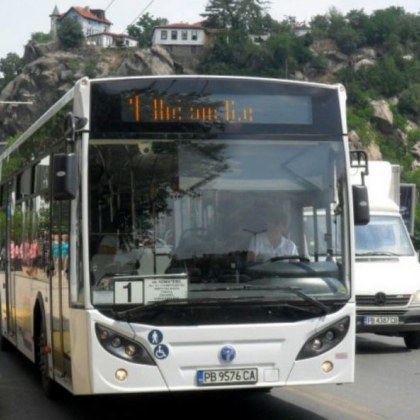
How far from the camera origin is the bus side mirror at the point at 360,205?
9.24m

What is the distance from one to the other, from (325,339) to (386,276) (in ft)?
22.6

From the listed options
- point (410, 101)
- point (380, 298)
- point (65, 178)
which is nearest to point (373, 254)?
point (380, 298)

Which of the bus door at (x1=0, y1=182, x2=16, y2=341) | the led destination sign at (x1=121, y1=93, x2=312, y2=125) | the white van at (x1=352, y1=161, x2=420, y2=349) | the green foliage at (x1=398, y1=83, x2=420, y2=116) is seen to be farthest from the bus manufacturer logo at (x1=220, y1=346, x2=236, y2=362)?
the green foliage at (x1=398, y1=83, x2=420, y2=116)

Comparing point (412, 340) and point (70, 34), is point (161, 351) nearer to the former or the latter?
point (412, 340)

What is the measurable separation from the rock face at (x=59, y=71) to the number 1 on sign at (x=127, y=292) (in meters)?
144

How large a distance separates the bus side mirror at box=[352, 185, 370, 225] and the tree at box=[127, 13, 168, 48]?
172m

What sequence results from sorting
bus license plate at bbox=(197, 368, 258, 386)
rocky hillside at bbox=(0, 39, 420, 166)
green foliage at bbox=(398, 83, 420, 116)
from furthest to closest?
1. green foliage at bbox=(398, 83, 420, 116)
2. rocky hillside at bbox=(0, 39, 420, 166)
3. bus license plate at bbox=(197, 368, 258, 386)

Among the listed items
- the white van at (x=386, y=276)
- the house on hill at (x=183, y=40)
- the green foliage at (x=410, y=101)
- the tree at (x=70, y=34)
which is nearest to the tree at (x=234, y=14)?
the house on hill at (x=183, y=40)

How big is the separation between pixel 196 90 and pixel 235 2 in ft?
551

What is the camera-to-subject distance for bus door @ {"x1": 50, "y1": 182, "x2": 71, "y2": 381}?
9266 mm

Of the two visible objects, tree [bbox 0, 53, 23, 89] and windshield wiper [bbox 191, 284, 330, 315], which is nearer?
windshield wiper [bbox 191, 284, 330, 315]

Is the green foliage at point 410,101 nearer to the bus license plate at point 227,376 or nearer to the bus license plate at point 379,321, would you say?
the bus license plate at point 379,321

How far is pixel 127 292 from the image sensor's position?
853 cm

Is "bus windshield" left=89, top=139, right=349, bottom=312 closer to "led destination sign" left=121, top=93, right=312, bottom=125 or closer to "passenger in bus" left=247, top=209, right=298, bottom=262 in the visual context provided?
"passenger in bus" left=247, top=209, right=298, bottom=262
